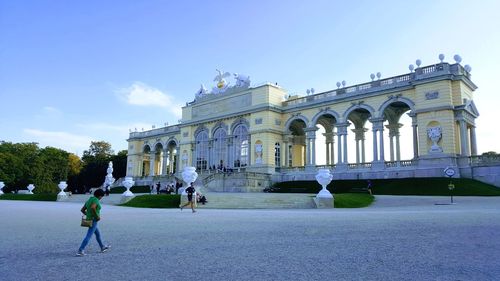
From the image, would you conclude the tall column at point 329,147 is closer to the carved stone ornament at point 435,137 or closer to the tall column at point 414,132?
the tall column at point 414,132

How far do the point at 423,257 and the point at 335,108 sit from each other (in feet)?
131

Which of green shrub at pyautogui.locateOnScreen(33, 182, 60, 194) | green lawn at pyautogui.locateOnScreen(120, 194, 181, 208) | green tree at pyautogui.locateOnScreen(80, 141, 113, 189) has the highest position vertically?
green tree at pyautogui.locateOnScreen(80, 141, 113, 189)

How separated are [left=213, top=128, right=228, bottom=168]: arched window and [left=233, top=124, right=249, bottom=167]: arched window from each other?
191 cm

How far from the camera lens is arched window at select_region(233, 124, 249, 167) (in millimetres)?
53531

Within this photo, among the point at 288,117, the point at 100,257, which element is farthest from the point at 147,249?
the point at 288,117

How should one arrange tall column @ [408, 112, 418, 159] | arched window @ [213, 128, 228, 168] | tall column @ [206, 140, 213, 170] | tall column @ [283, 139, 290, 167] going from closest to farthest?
tall column @ [408, 112, 418, 159] < tall column @ [283, 139, 290, 167] < arched window @ [213, 128, 228, 168] < tall column @ [206, 140, 213, 170]

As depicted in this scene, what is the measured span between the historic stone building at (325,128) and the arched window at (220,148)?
0.46 ft

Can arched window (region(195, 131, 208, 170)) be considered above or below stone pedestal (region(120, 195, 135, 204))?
above

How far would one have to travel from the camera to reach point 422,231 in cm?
1070

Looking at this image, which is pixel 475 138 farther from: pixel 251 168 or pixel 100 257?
pixel 100 257

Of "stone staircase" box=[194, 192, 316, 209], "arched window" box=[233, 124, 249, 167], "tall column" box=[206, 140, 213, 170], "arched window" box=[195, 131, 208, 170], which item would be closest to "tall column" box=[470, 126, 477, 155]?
"stone staircase" box=[194, 192, 316, 209]

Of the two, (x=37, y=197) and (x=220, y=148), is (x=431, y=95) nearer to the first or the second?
(x=220, y=148)

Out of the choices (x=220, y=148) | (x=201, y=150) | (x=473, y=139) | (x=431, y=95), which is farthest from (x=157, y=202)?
(x=473, y=139)

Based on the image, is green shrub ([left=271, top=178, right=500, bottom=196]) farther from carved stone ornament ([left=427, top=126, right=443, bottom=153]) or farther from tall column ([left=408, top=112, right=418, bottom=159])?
tall column ([left=408, top=112, right=418, bottom=159])
